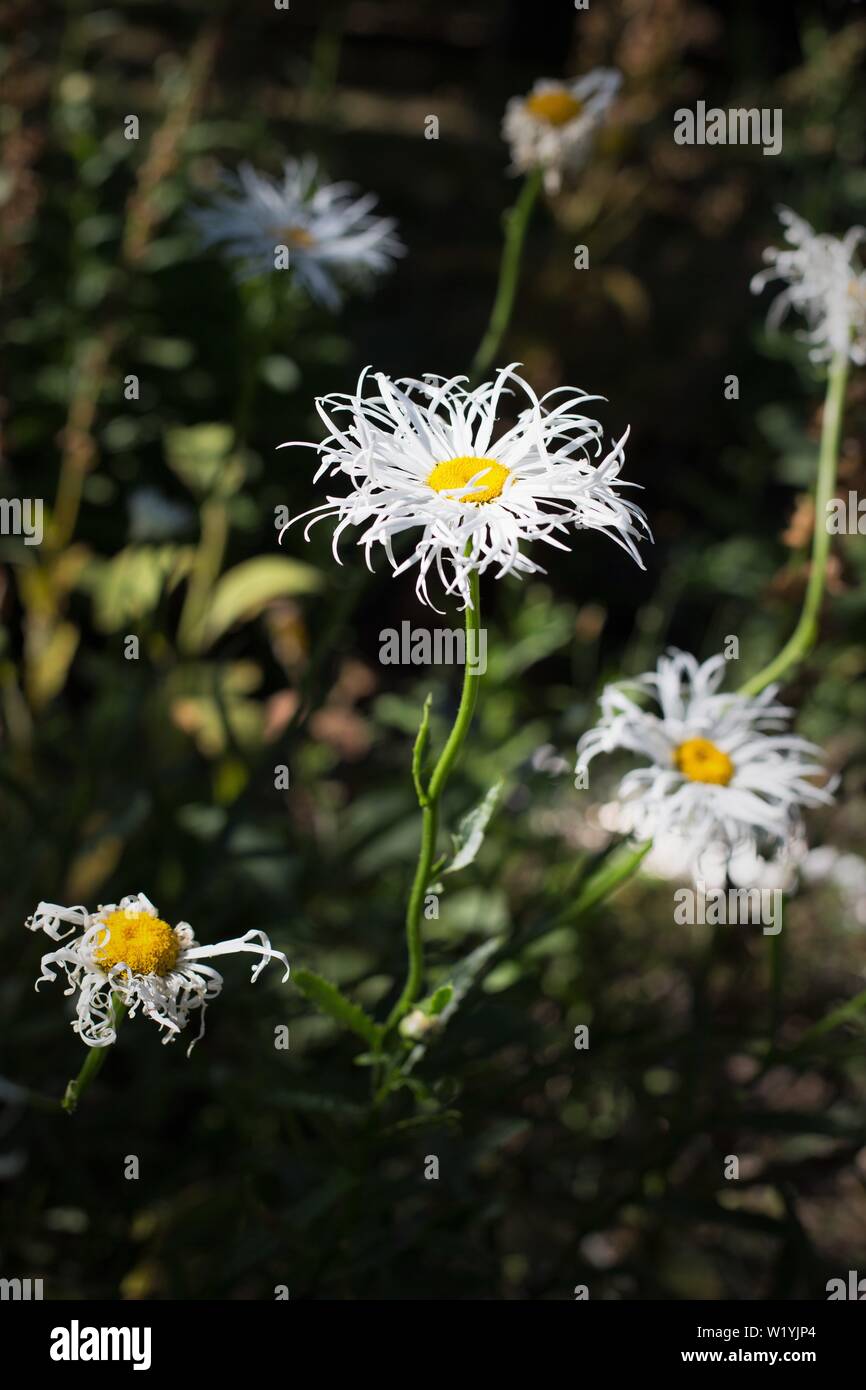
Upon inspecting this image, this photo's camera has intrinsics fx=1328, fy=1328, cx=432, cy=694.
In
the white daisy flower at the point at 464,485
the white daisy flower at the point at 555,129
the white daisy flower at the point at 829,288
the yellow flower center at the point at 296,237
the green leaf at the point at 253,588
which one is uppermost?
the white daisy flower at the point at 555,129

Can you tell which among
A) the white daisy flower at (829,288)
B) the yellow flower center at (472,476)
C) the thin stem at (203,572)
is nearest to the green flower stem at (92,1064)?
the yellow flower center at (472,476)

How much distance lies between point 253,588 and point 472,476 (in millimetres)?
1184

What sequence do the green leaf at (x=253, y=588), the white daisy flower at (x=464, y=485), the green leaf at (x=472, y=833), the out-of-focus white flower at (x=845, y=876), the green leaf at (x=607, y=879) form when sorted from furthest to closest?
the green leaf at (x=253, y=588), the out-of-focus white flower at (x=845, y=876), the green leaf at (x=607, y=879), the green leaf at (x=472, y=833), the white daisy flower at (x=464, y=485)

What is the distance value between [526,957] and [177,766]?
0.67 m

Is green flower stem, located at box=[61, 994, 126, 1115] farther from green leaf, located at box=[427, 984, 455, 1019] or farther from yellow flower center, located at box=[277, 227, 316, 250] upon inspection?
yellow flower center, located at box=[277, 227, 316, 250]

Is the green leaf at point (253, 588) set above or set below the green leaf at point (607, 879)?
above

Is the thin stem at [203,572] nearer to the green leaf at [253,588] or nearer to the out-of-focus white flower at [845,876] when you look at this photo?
the green leaf at [253,588]

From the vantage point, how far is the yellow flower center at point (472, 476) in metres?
0.89

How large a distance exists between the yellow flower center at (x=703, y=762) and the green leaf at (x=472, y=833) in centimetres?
26

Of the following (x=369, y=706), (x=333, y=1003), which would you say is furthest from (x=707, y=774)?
(x=369, y=706)

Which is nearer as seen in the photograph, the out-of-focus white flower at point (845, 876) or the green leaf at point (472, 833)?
the green leaf at point (472, 833)

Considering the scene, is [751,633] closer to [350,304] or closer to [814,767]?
[350,304]

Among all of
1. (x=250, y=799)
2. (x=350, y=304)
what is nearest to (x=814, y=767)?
(x=250, y=799)

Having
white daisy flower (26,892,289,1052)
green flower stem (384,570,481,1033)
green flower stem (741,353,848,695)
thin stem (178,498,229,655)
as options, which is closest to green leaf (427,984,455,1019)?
green flower stem (384,570,481,1033)
